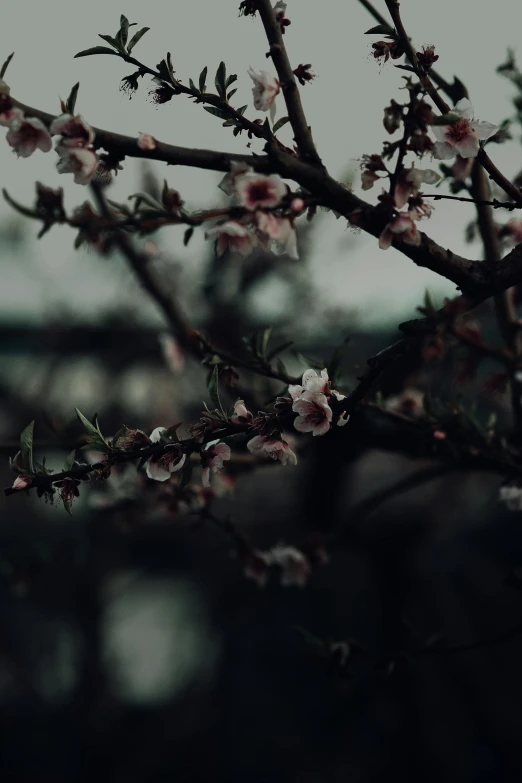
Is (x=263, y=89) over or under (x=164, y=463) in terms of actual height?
over

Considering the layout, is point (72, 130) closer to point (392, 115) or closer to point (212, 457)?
point (392, 115)

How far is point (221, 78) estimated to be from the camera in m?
1.25

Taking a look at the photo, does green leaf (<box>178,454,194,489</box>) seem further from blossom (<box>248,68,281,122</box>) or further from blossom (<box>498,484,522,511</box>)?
blossom (<box>498,484,522,511</box>)

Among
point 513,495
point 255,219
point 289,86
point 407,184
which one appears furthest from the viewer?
point 513,495

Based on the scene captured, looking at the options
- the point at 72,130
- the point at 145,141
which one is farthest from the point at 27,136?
the point at 145,141

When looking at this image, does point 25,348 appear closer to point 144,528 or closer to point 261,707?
point 144,528

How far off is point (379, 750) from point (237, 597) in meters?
1.87

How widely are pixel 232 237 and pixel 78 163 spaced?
273 mm

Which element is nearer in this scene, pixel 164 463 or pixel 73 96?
pixel 73 96

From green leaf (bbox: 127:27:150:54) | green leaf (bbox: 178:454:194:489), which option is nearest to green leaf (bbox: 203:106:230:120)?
green leaf (bbox: 127:27:150:54)

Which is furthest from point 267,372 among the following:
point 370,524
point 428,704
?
point 428,704

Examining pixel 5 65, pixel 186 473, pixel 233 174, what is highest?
pixel 5 65

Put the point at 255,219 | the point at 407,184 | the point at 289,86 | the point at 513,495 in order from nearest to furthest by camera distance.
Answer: the point at 255,219 < the point at 407,184 < the point at 289,86 < the point at 513,495

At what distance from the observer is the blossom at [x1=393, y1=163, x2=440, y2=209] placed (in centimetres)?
119
